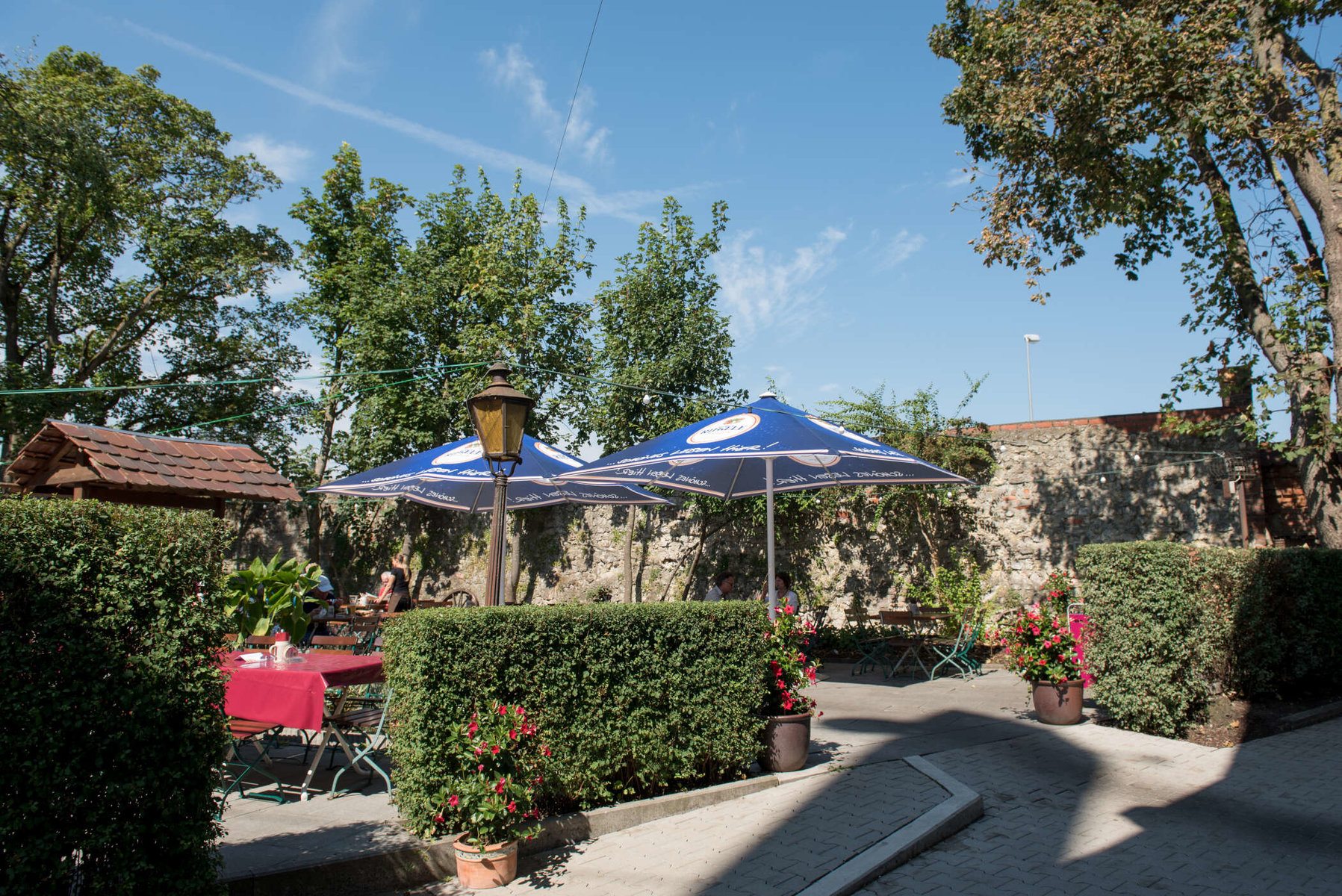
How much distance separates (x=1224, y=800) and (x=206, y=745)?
5.95 metres

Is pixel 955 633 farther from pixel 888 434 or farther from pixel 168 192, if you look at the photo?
pixel 168 192

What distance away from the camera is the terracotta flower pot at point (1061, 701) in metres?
7.50

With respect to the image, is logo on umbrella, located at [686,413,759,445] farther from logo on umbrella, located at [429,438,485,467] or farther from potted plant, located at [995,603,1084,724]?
potted plant, located at [995,603,1084,724]

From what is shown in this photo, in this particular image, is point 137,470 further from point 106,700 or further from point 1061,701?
point 1061,701

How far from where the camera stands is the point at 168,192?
770 inches

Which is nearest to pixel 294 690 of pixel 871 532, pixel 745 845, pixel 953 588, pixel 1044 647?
pixel 745 845

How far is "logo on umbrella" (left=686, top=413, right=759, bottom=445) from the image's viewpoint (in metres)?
7.48

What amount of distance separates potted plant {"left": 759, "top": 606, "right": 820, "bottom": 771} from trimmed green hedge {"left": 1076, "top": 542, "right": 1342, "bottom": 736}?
123 inches

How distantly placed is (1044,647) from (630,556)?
789 centimetres

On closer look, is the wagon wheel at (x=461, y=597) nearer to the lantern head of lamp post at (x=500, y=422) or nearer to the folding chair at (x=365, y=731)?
the folding chair at (x=365, y=731)

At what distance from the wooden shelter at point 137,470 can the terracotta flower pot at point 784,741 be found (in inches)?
225

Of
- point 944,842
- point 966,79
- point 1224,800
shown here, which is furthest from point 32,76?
point 1224,800

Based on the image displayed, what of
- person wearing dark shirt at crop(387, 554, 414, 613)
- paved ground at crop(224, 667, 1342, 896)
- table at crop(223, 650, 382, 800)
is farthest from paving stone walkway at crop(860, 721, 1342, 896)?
person wearing dark shirt at crop(387, 554, 414, 613)

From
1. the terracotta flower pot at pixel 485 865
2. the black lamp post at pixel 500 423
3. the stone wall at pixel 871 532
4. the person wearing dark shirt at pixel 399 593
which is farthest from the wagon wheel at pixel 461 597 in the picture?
the terracotta flower pot at pixel 485 865
